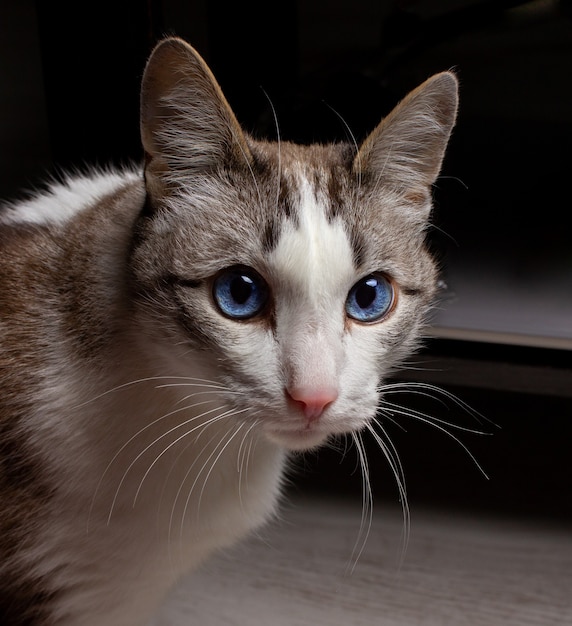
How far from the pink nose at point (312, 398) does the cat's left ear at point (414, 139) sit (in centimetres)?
26

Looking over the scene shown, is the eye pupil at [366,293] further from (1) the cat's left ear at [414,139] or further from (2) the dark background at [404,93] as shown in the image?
(2) the dark background at [404,93]

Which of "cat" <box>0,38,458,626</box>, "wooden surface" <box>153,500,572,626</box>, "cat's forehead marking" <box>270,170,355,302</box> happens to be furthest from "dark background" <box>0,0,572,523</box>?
"cat's forehead marking" <box>270,170,355,302</box>

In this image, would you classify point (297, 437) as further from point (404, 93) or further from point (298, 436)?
point (404, 93)

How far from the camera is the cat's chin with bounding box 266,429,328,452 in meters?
0.71

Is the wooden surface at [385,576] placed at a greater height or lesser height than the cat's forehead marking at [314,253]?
lesser

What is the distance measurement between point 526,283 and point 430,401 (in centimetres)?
37

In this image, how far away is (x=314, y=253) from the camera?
702 mm

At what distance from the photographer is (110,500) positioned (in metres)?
0.83

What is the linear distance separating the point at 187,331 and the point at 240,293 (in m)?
0.06

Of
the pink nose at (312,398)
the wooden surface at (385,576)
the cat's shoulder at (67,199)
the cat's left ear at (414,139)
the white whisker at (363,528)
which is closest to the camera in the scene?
the pink nose at (312,398)

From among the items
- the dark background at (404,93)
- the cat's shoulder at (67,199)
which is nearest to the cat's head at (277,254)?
the cat's shoulder at (67,199)

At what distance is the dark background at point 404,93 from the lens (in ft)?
4.09

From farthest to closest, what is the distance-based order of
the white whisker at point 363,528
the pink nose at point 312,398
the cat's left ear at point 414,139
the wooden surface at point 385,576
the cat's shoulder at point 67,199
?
the white whisker at point 363,528
the wooden surface at point 385,576
the cat's shoulder at point 67,199
the cat's left ear at point 414,139
the pink nose at point 312,398

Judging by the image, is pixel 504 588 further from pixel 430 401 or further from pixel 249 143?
pixel 249 143
